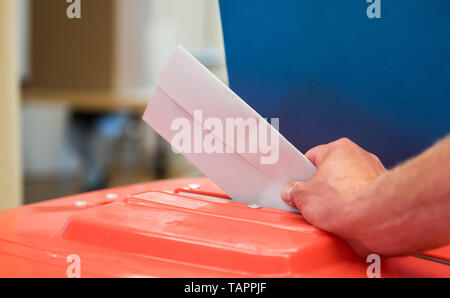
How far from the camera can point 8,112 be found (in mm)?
1176

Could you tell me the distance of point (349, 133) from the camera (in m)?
0.67

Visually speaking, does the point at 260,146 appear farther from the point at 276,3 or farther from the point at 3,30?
the point at 3,30

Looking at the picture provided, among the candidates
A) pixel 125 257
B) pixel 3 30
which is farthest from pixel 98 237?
pixel 3 30

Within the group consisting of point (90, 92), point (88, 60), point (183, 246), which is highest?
point (88, 60)

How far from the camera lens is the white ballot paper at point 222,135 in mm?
559

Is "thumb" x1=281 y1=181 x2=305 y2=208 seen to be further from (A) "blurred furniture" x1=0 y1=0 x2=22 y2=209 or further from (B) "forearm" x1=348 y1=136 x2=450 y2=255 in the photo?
(A) "blurred furniture" x1=0 y1=0 x2=22 y2=209

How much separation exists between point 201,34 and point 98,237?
4039 mm

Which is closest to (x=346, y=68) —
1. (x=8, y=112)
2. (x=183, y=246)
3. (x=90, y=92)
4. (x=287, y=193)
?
(x=287, y=193)

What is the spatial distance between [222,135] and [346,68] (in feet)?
0.65

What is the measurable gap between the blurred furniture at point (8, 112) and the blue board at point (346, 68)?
67 cm

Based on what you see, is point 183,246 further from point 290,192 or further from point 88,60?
point 88,60

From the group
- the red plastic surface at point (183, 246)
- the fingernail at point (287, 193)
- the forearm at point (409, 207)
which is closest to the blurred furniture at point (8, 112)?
the red plastic surface at point (183, 246)
